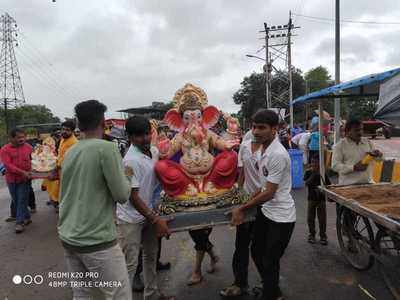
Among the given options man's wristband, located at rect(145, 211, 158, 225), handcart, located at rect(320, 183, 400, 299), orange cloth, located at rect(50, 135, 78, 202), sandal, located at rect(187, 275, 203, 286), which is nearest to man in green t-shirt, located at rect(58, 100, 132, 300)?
man's wristband, located at rect(145, 211, 158, 225)

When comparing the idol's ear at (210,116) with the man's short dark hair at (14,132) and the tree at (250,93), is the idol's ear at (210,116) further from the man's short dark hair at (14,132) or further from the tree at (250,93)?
the tree at (250,93)

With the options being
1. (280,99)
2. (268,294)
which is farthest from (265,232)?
(280,99)

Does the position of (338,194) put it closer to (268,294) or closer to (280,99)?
(268,294)

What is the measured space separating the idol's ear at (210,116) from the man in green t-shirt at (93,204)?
1748 mm

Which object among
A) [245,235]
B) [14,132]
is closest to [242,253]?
[245,235]

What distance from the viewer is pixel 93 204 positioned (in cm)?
207

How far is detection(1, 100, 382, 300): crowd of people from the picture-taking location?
6.76ft

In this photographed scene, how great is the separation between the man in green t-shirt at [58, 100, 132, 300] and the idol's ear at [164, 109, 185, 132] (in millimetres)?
1639

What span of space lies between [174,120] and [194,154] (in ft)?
1.62

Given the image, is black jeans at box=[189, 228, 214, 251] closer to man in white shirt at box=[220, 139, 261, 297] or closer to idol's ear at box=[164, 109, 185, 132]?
man in white shirt at box=[220, 139, 261, 297]

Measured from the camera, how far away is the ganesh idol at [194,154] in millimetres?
3381

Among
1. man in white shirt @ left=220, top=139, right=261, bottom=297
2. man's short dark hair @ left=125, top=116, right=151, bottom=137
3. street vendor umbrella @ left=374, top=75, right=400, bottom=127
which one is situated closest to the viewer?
man's short dark hair @ left=125, top=116, right=151, bottom=137

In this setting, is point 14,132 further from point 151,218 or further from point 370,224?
point 370,224

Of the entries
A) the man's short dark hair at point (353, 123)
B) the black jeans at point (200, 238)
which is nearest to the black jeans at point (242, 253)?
the black jeans at point (200, 238)
